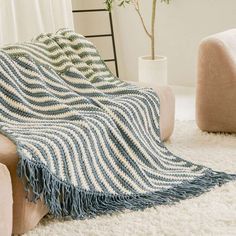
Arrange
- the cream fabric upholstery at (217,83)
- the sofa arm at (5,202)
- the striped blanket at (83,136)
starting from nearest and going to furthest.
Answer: the sofa arm at (5,202)
the striped blanket at (83,136)
the cream fabric upholstery at (217,83)

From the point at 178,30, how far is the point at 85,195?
251 cm

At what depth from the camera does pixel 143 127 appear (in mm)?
2727

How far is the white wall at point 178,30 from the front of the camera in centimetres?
421

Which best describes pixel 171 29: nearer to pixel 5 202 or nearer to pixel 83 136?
pixel 83 136

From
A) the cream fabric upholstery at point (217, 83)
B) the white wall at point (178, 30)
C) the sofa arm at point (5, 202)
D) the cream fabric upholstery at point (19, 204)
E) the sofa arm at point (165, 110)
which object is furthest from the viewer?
the white wall at point (178, 30)

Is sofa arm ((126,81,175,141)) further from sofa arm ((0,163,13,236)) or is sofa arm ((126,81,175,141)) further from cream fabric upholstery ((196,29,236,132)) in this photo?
sofa arm ((0,163,13,236))

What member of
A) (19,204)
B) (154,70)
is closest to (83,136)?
(19,204)

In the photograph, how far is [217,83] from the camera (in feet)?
10.2

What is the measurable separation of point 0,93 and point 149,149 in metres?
0.74

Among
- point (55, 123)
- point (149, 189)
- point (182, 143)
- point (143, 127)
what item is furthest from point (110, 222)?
point (182, 143)

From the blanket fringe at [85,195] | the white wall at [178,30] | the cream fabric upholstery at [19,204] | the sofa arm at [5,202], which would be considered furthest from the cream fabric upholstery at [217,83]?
the sofa arm at [5,202]

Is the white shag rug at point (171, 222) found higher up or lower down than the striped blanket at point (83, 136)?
lower down

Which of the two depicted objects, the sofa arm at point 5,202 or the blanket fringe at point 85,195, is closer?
the sofa arm at point 5,202

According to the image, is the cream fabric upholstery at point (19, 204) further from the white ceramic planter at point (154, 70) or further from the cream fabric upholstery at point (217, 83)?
the white ceramic planter at point (154, 70)
